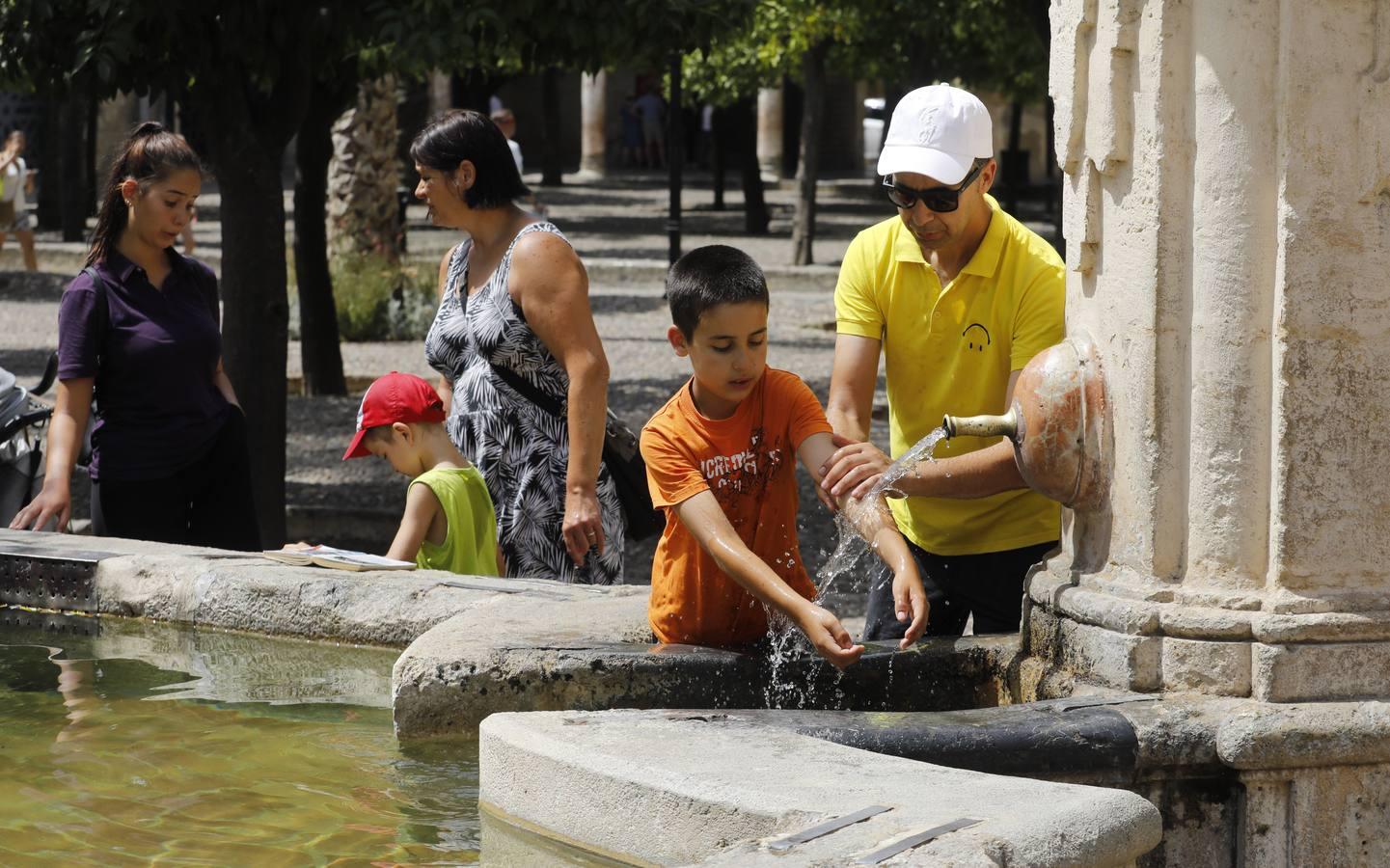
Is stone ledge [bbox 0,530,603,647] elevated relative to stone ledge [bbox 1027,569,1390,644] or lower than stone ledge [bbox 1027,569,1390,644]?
lower

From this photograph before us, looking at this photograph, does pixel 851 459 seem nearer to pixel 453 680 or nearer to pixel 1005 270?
pixel 1005 270

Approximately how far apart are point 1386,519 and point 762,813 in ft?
4.65

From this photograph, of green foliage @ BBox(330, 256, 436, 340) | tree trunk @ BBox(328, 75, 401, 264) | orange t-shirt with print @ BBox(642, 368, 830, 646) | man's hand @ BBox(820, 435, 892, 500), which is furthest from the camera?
tree trunk @ BBox(328, 75, 401, 264)

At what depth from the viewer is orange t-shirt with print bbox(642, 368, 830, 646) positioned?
410cm

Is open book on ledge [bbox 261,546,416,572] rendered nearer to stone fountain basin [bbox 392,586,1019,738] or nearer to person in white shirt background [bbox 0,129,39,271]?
stone fountain basin [bbox 392,586,1019,738]

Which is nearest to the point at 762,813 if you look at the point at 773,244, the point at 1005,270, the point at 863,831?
the point at 863,831

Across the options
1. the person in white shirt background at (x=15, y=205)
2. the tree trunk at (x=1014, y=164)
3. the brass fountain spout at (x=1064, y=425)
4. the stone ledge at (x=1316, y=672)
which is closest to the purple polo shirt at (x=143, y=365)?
the brass fountain spout at (x=1064, y=425)

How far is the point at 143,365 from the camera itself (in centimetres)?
563

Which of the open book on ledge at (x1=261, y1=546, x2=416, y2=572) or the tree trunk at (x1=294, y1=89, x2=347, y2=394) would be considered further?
the tree trunk at (x1=294, y1=89, x2=347, y2=394)

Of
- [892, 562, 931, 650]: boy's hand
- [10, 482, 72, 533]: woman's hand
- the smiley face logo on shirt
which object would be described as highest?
the smiley face logo on shirt

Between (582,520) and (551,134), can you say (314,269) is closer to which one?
(582,520)

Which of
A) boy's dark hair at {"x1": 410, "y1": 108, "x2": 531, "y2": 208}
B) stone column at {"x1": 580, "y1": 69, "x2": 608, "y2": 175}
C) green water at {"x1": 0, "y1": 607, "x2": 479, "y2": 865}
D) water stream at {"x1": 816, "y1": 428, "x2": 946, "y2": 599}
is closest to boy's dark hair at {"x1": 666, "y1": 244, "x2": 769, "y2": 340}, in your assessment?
water stream at {"x1": 816, "y1": 428, "x2": 946, "y2": 599}

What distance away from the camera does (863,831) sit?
279 cm

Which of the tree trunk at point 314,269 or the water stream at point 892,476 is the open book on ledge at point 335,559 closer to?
the water stream at point 892,476
